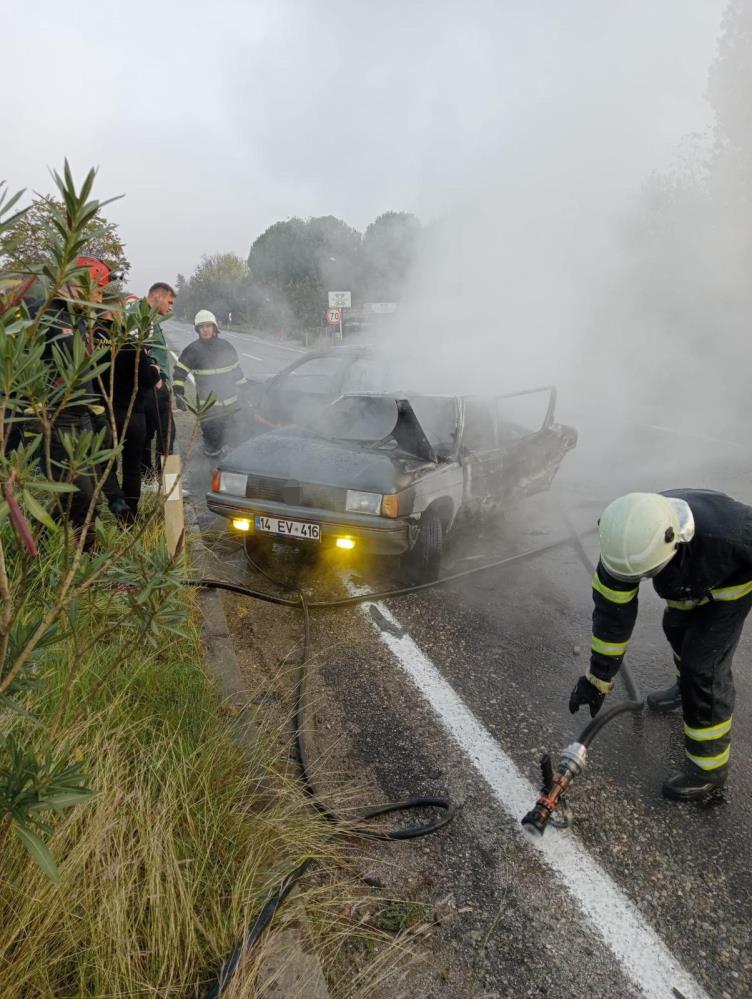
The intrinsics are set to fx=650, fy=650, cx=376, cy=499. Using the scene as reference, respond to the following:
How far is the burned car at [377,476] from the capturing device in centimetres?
399

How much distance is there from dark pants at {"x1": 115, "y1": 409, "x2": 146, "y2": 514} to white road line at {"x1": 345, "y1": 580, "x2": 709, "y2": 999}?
2.72 metres

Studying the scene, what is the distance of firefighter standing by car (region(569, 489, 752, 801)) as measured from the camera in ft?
8.09

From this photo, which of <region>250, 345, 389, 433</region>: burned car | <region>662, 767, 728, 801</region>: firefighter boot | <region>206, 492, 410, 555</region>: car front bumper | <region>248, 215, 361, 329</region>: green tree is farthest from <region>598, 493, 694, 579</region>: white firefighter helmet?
<region>248, 215, 361, 329</region>: green tree

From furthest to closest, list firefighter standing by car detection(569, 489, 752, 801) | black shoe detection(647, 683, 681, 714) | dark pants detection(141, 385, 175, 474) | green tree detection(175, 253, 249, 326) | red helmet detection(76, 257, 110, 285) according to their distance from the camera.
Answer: green tree detection(175, 253, 249, 326) < dark pants detection(141, 385, 175, 474) < black shoe detection(647, 683, 681, 714) < firefighter standing by car detection(569, 489, 752, 801) < red helmet detection(76, 257, 110, 285)

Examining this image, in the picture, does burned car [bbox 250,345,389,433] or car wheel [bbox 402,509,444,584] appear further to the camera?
burned car [bbox 250,345,389,433]

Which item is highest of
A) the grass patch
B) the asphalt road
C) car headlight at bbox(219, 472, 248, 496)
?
car headlight at bbox(219, 472, 248, 496)

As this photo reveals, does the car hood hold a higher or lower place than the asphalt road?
higher

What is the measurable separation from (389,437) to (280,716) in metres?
2.30

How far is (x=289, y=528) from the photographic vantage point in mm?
4090

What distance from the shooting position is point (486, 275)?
9.98 metres

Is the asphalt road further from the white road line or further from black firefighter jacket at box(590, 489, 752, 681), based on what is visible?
black firefighter jacket at box(590, 489, 752, 681)

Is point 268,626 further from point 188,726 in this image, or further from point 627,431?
point 627,431

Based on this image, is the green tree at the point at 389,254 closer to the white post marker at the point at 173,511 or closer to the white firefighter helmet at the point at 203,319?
the white firefighter helmet at the point at 203,319

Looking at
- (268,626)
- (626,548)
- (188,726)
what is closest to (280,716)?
(188,726)
